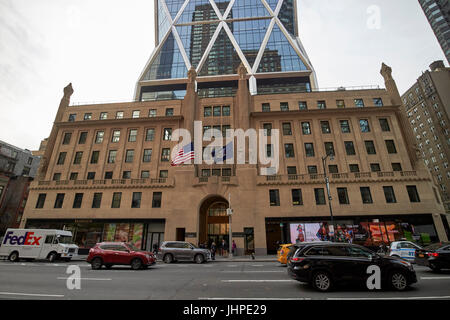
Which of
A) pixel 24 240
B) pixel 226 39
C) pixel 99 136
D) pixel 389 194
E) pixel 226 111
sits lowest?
pixel 24 240

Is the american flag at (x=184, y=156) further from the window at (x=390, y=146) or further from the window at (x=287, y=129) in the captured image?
the window at (x=390, y=146)

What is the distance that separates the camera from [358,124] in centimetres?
3231

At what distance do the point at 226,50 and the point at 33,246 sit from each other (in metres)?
76.0

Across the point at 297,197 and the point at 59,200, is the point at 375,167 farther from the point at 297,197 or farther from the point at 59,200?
the point at 59,200

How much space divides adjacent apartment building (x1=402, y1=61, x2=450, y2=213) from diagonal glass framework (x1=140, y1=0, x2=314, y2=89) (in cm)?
3467

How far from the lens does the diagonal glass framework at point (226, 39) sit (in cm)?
7056

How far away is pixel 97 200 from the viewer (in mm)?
30828

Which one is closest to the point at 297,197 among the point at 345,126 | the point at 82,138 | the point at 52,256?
the point at 345,126

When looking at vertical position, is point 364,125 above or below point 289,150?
above

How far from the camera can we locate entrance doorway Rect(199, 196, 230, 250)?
3112cm

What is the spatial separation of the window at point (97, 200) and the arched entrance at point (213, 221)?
15084 millimetres

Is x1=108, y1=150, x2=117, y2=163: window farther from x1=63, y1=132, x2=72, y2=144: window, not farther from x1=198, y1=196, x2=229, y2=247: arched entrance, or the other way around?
x1=198, y1=196, x2=229, y2=247: arched entrance

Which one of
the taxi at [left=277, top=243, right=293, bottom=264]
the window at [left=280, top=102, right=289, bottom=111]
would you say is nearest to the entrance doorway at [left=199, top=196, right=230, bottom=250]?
the taxi at [left=277, top=243, right=293, bottom=264]
